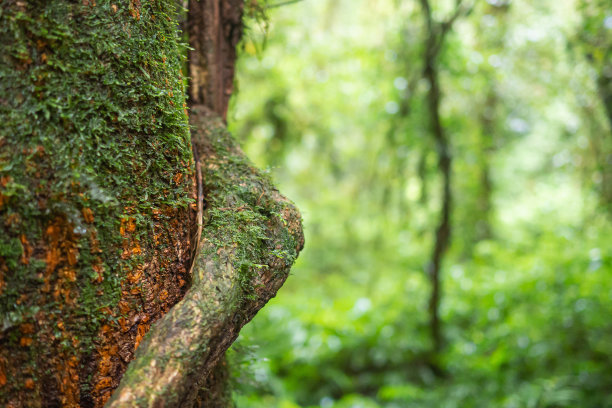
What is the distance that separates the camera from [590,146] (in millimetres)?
6332

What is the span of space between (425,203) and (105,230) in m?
4.31

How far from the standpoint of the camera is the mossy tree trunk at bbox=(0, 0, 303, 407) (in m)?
0.91

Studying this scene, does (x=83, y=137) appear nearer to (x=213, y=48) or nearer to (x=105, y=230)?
(x=105, y=230)

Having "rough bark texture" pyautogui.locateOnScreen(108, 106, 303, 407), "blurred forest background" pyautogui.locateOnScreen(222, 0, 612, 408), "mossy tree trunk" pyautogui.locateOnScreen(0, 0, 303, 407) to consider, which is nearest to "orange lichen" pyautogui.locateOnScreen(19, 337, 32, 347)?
"mossy tree trunk" pyautogui.locateOnScreen(0, 0, 303, 407)

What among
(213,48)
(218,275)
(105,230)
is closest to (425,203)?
(213,48)

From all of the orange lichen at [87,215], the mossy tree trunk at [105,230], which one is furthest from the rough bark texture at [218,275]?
the orange lichen at [87,215]

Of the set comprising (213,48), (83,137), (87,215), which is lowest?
(87,215)

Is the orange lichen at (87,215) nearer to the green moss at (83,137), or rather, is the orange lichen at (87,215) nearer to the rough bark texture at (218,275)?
the green moss at (83,137)

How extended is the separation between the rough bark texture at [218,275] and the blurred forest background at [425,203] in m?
2.20

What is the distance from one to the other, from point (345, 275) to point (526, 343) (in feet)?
12.9

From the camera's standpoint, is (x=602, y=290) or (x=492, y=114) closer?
(x=602, y=290)

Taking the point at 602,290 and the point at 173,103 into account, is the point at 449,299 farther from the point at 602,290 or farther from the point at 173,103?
the point at 173,103

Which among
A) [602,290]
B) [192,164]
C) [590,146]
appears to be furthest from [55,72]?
[590,146]

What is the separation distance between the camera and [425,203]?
4.89m
